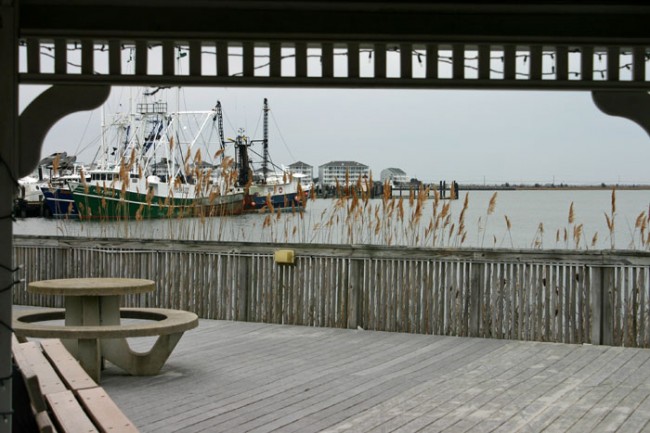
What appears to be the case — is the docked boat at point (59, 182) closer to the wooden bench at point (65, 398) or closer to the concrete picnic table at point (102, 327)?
the concrete picnic table at point (102, 327)

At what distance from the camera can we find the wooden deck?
5.29 meters

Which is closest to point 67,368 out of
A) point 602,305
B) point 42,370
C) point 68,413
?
point 42,370

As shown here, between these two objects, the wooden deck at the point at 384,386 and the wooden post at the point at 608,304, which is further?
the wooden post at the point at 608,304

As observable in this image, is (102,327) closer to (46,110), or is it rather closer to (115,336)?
(115,336)

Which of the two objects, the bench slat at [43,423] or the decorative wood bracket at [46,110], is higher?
the decorative wood bracket at [46,110]

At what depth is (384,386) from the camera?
20.7ft

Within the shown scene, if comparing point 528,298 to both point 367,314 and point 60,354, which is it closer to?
point 367,314

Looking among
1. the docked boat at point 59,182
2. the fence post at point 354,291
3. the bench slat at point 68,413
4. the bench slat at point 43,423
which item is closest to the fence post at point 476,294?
the fence post at point 354,291

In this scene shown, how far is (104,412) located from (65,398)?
1.19ft

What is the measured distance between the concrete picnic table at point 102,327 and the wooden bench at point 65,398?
3.40 feet

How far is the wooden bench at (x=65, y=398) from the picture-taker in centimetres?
355

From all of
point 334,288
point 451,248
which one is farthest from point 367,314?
point 451,248

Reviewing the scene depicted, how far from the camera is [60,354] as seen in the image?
5000 mm

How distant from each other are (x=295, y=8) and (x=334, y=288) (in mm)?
5960
